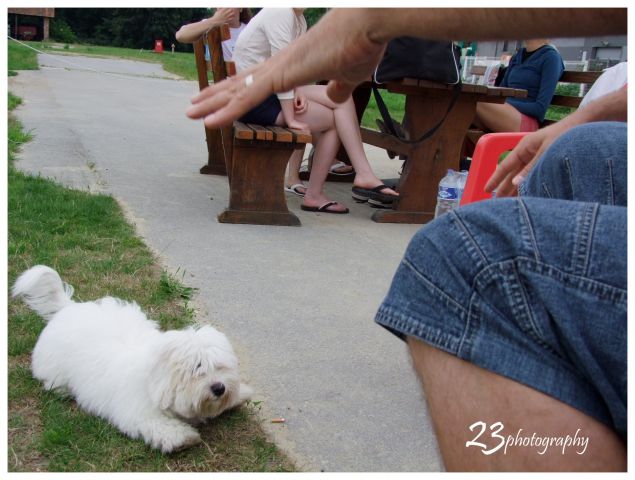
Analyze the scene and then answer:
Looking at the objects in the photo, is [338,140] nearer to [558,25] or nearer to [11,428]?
[11,428]

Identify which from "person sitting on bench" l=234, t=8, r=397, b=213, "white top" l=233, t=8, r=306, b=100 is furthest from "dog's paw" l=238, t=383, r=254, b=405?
"white top" l=233, t=8, r=306, b=100

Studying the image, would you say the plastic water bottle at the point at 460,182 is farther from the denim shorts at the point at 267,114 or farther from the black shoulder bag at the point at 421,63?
the denim shorts at the point at 267,114

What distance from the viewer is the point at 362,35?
3.32 feet

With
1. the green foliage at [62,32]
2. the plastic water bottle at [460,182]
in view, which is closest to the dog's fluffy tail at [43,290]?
the plastic water bottle at [460,182]

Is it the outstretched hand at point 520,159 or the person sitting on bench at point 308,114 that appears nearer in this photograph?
the outstretched hand at point 520,159

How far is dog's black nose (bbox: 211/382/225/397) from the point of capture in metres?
2.21

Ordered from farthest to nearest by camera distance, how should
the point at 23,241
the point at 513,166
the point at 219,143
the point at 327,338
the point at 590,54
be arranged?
the point at 590,54 < the point at 219,143 < the point at 23,241 < the point at 327,338 < the point at 513,166

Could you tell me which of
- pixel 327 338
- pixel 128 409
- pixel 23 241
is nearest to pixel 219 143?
pixel 23 241

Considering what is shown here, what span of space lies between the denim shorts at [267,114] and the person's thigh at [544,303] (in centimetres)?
391

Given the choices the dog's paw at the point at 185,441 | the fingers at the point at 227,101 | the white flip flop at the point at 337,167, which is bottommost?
the dog's paw at the point at 185,441

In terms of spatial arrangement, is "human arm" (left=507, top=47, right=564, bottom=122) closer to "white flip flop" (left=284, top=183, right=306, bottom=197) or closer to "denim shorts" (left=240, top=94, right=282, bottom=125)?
"white flip flop" (left=284, top=183, right=306, bottom=197)

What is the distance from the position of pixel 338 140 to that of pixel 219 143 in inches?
54.2

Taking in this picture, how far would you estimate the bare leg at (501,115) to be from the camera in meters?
Result: 5.76

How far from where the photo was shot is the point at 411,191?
16.7ft
